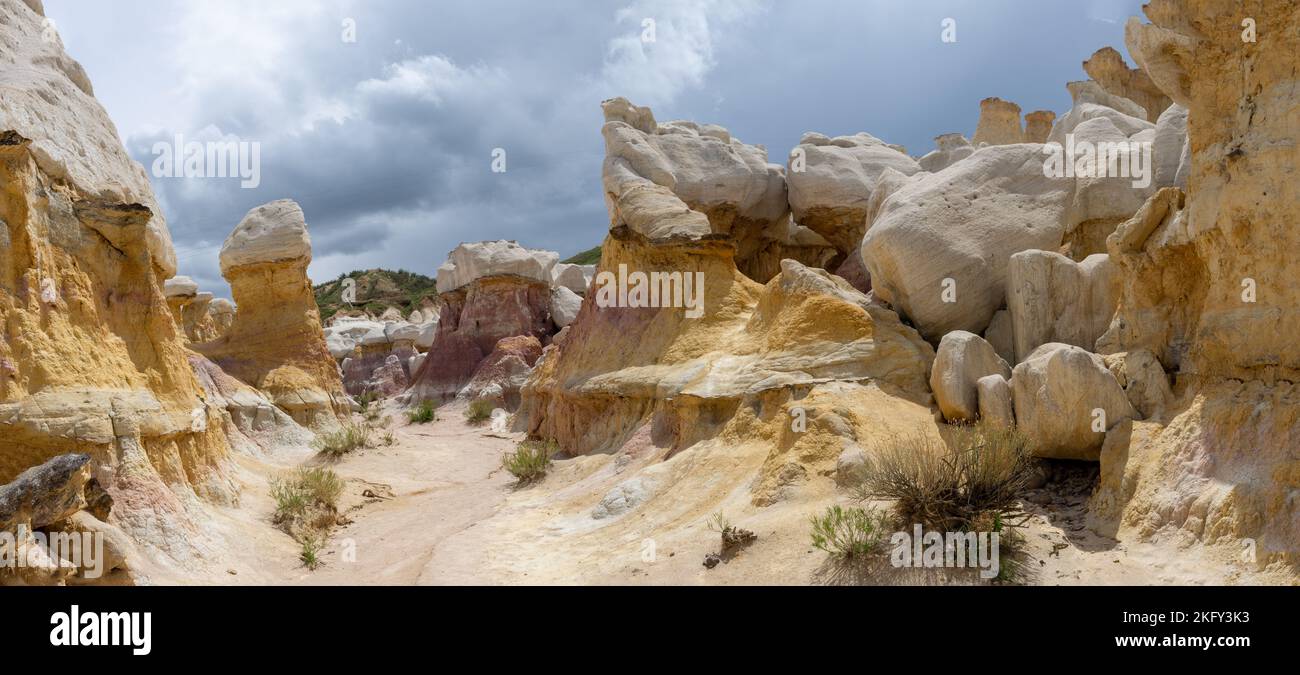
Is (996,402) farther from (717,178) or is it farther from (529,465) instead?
(717,178)

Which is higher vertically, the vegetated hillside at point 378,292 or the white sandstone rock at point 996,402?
the vegetated hillside at point 378,292

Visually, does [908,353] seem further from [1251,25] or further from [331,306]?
[331,306]

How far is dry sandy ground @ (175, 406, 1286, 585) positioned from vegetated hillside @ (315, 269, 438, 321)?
35.2 metres

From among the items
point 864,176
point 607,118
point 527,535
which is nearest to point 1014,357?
point 527,535

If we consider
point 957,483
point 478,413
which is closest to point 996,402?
point 957,483

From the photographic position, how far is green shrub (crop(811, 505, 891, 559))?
534 cm

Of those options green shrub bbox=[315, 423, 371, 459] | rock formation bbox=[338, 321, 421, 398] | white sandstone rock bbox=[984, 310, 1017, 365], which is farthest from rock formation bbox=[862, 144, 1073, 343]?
rock formation bbox=[338, 321, 421, 398]

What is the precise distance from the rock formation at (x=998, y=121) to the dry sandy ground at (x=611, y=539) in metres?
18.6

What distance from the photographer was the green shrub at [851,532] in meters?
5.34

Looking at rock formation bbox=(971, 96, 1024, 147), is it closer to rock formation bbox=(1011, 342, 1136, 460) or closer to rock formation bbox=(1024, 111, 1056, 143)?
rock formation bbox=(1024, 111, 1056, 143)

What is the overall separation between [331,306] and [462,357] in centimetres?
2917

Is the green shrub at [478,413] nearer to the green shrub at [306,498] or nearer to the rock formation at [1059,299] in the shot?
the green shrub at [306,498]

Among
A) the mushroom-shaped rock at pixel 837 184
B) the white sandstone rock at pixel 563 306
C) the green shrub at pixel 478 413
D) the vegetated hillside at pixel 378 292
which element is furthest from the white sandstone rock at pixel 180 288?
the vegetated hillside at pixel 378 292
